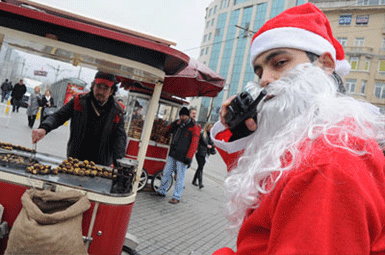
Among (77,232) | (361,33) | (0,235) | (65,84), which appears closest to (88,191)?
(77,232)

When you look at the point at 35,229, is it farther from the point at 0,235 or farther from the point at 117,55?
the point at 117,55

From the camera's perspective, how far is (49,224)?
2211mm

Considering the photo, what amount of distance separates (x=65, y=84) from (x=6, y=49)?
1451 cm

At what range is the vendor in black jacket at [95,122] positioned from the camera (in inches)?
140

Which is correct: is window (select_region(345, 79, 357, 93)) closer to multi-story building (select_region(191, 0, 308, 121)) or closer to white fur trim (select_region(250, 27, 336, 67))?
multi-story building (select_region(191, 0, 308, 121))

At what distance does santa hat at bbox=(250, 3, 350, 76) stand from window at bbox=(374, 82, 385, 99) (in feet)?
140

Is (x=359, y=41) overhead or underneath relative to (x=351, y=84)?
overhead

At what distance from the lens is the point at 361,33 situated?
37625 mm

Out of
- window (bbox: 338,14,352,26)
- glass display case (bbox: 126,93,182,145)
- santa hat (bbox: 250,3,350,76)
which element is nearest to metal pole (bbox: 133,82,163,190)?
santa hat (bbox: 250,3,350,76)

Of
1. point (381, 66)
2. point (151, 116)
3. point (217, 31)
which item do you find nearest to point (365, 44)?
point (381, 66)

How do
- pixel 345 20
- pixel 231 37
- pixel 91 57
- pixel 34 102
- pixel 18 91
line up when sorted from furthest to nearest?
pixel 231 37, pixel 345 20, pixel 18 91, pixel 34 102, pixel 91 57

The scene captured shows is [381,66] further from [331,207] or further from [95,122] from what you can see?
[331,207]

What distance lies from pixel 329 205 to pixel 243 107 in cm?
44

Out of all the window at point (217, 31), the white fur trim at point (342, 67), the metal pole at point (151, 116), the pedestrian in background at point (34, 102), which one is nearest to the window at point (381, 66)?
the window at point (217, 31)
